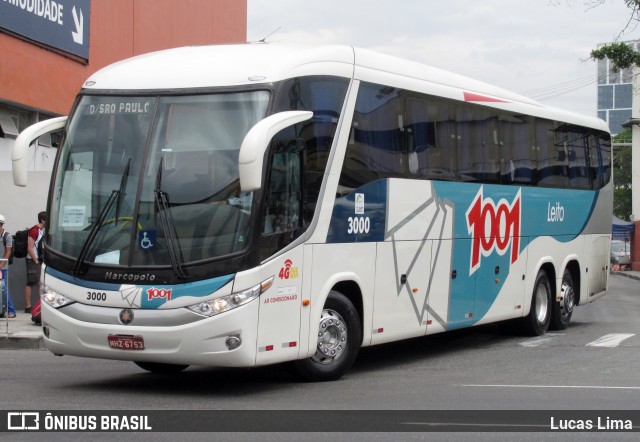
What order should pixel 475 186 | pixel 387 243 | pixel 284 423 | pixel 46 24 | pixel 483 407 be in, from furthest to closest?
pixel 46 24 → pixel 475 186 → pixel 387 243 → pixel 483 407 → pixel 284 423

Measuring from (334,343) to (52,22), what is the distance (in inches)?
584

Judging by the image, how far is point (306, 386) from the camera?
11.2 metres

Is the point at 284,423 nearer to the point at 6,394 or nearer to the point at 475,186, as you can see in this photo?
the point at 6,394

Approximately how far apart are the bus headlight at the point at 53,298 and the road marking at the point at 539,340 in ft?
25.7

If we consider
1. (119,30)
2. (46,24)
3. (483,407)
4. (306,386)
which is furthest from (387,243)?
(119,30)

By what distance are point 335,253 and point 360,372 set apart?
6.06 feet

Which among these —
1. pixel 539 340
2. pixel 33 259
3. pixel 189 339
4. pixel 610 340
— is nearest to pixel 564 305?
pixel 539 340

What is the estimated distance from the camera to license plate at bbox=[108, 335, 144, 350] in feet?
33.4

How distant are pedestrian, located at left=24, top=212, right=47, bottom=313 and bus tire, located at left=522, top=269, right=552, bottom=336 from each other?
308 inches

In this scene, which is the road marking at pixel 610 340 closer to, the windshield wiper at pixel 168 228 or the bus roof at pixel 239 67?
the bus roof at pixel 239 67

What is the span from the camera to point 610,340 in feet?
54.6

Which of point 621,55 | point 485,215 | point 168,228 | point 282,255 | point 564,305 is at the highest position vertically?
point 621,55

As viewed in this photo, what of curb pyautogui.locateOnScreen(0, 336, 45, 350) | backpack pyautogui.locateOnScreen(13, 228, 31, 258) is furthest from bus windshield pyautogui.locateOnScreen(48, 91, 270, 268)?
backpack pyautogui.locateOnScreen(13, 228, 31, 258)

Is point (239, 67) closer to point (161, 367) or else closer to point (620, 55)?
point (161, 367)
